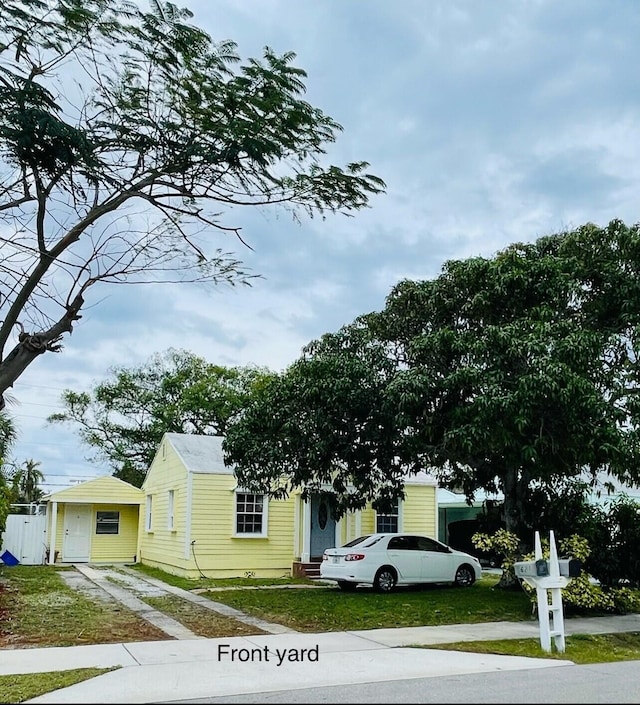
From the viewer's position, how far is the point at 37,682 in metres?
7.88

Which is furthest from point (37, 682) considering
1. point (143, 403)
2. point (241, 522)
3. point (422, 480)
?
point (143, 403)

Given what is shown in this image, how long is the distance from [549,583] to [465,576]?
8.86 metres

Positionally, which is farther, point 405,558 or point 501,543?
point 405,558

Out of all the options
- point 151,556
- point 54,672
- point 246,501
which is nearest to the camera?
point 54,672

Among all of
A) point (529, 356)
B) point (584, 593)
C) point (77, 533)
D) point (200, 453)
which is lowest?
point (584, 593)

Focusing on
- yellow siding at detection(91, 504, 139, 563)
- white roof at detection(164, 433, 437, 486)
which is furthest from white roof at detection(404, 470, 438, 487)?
yellow siding at detection(91, 504, 139, 563)

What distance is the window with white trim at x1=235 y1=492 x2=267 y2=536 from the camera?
21.2 meters

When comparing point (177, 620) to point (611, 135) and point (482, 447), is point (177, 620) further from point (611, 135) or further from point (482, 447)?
point (611, 135)

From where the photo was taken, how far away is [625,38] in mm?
10211

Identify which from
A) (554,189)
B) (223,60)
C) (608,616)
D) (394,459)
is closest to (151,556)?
(394,459)

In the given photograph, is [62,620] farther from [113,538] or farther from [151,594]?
[113,538]

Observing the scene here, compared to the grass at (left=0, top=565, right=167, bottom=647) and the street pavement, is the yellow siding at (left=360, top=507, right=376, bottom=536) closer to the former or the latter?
the grass at (left=0, top=565, right=167, bottom=647)

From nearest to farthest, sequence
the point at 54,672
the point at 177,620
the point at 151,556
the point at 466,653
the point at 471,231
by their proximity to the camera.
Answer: the point at 54,672 → the point at 466,653 → the point at 177,620 → the point at 471,231 → the point at 151,556

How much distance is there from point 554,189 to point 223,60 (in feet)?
25.8
